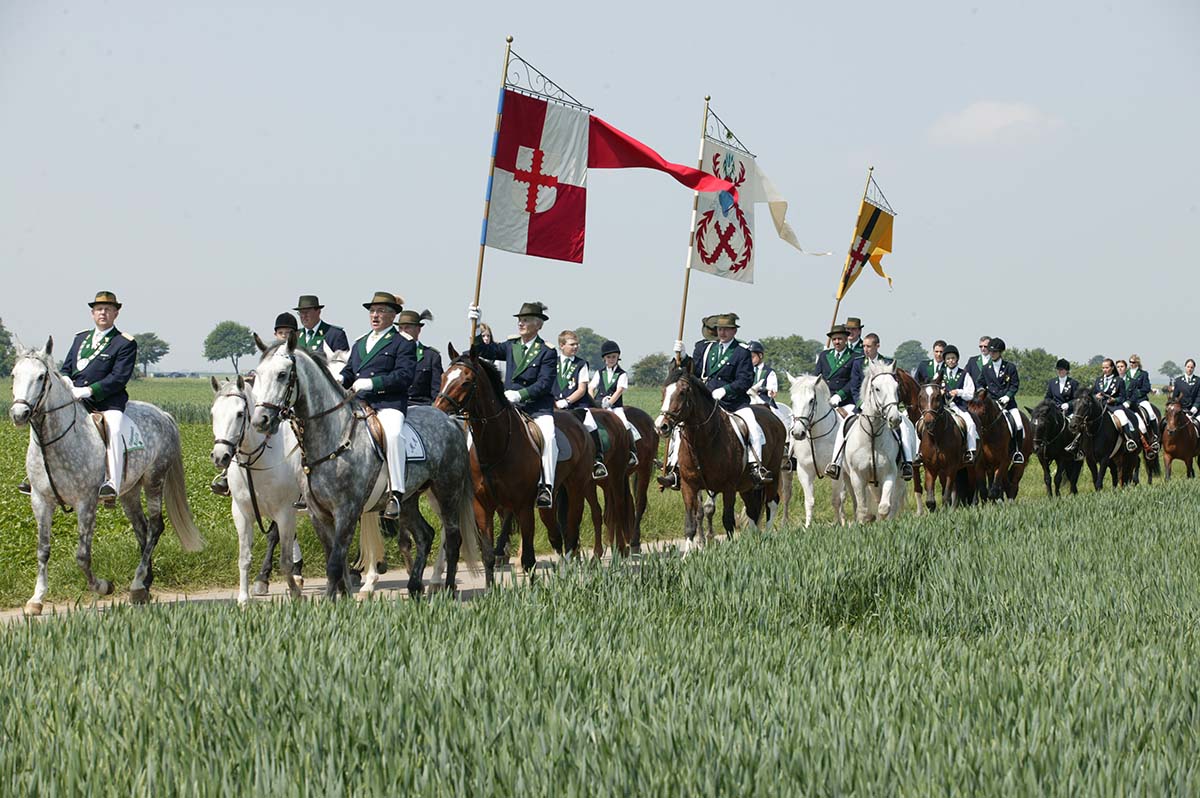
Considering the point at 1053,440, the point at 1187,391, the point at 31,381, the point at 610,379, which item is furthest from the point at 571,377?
the point at 1187,391

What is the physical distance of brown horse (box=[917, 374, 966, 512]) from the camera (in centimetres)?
1545

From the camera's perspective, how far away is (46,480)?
32.1ft

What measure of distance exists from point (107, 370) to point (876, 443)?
942 centimetres

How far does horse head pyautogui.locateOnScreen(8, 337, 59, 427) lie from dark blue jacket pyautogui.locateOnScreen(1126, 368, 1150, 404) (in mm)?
22727

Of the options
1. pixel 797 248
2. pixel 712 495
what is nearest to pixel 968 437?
pixel 797 248

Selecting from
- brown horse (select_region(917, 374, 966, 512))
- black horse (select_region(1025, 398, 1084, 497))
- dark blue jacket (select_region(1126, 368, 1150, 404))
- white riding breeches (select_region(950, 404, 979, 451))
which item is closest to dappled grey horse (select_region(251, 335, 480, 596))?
brown horse (select_region(917, 374, 966, 512))

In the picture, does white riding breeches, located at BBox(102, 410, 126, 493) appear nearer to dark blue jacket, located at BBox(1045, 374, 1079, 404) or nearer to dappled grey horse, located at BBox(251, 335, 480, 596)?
dappled grey horse, located at BBox(251, 335, 480, 596)

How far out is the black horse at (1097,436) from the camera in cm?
2142

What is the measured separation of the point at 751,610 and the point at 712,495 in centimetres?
658

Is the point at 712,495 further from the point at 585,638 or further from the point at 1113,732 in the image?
the point at 1113,732

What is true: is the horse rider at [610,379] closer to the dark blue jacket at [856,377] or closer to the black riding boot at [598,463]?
the black riding boot at [598,463]

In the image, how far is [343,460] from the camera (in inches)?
356

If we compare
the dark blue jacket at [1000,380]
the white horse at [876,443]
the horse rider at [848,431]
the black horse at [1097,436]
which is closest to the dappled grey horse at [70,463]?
→ the horse rider at [848,431]

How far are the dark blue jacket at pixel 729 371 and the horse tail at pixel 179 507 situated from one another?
645cm
